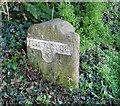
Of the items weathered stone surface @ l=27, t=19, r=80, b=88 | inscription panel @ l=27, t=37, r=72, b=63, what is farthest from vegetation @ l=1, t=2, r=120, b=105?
inscription panel @ l=27, t=37, r=72, b=63

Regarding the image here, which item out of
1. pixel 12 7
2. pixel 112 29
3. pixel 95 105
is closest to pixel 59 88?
pixel 95 105

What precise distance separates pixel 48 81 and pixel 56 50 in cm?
78

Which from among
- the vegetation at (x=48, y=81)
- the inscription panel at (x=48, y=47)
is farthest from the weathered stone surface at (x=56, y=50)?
the vegetation at (x=48, y=81)

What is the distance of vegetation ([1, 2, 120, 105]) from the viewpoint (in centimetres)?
302

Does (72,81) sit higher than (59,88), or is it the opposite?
(72,81)

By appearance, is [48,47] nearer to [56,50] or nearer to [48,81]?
[56,50]

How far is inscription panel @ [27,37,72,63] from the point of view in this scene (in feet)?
9.93

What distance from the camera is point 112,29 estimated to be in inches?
219

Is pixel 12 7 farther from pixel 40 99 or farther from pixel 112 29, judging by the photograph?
pixel 112 29

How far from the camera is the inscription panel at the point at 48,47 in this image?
3027mm

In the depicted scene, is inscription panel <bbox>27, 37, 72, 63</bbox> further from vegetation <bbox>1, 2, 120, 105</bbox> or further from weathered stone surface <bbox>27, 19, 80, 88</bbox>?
vegetation <bbox>1, 2, 120, 105</bbox>

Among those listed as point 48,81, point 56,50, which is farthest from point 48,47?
point 48,81

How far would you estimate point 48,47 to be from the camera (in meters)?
3.23

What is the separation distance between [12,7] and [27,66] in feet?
5.91
